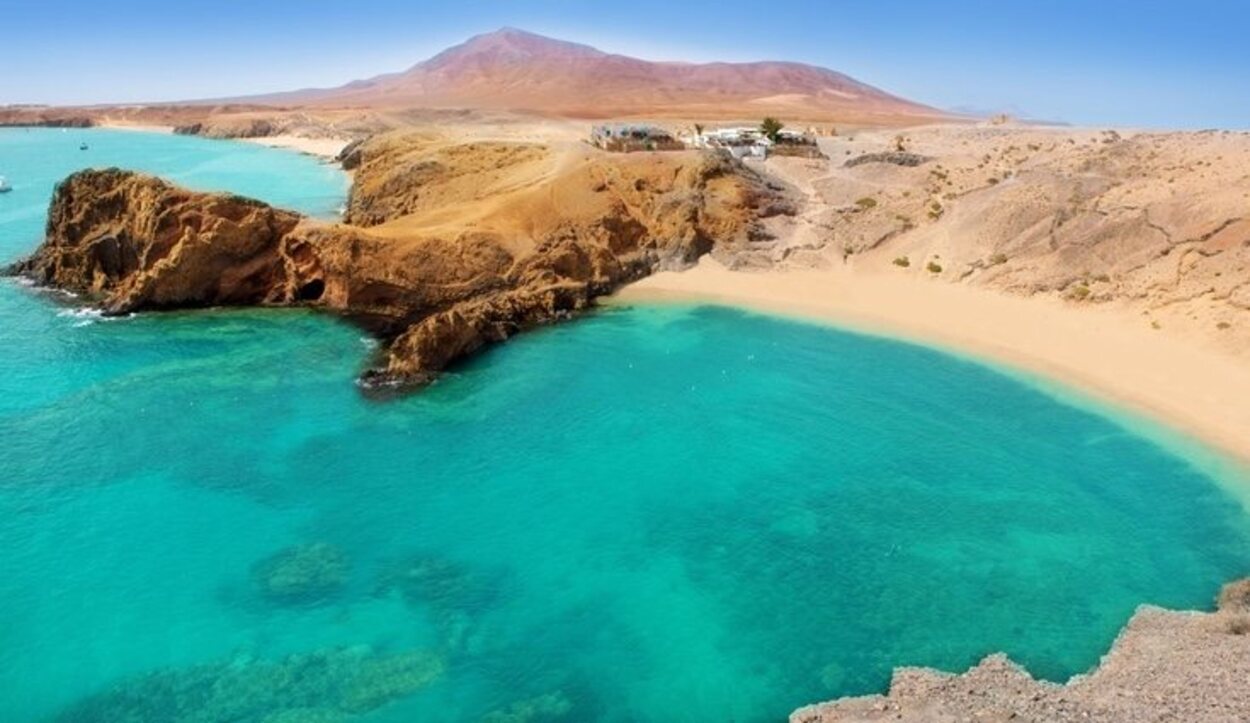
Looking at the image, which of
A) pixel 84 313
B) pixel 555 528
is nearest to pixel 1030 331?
pixel 555 528

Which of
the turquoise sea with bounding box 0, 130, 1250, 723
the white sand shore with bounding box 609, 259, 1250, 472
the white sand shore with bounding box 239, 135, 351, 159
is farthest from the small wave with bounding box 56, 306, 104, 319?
the white sand shore with bounding box 239, 135, 351, 159

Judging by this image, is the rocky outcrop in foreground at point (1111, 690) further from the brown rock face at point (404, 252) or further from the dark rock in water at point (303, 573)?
the brown rock face at point (404, 252)

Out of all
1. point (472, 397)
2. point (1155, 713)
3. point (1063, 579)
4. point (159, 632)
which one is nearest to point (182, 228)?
point (472, 397)

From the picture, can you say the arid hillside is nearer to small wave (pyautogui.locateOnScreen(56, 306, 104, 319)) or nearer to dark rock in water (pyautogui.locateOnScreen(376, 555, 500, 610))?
dark rock in water (pyautogui.locateOnScreen(376, 555, 500, 610))

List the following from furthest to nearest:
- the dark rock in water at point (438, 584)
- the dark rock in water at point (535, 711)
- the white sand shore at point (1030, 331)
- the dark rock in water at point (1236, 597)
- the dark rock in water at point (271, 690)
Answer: the white sand shore at point (1030, 331), the dark rock in water at point (438, 584), the dark rock in water at point (1236, 597), the dark rock in water at point (535, 711), the dark rock in water at point (271, 690)

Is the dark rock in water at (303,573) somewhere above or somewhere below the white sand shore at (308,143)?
below

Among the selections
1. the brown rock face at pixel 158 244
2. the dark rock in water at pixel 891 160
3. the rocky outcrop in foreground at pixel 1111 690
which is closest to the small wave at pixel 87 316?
the brown rock face at pixel 158 244
